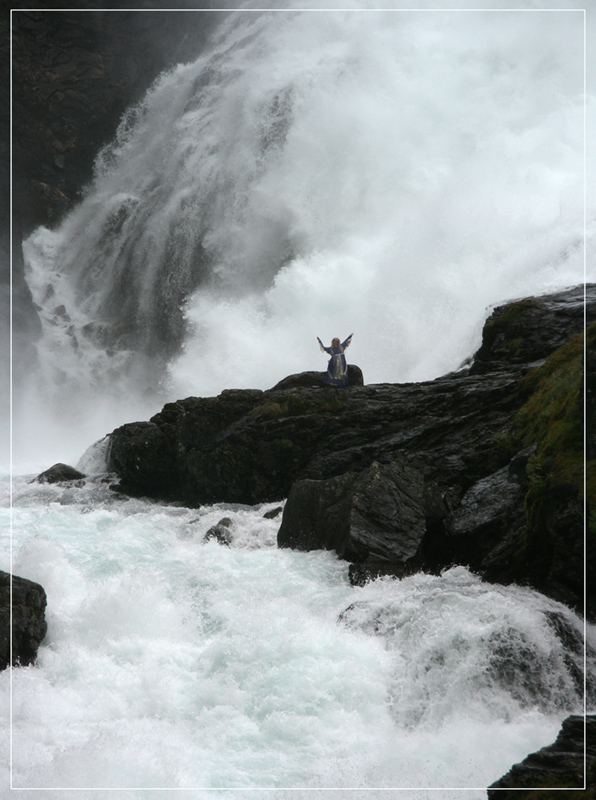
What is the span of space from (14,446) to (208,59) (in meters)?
21.5

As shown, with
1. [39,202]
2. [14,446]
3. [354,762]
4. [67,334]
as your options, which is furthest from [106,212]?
[354,762]

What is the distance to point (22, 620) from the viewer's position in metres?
6.84

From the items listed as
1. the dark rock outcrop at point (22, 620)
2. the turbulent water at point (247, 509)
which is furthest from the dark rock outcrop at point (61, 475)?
the dark rock outcrop at point (22, 620)

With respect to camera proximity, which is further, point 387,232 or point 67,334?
point 67,334

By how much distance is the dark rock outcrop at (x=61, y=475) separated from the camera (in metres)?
16.3

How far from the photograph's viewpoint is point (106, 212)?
31.8 m

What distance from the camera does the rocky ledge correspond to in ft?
24.0

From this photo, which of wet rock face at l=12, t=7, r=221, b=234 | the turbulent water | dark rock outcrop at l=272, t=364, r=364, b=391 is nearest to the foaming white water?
the turbulent water

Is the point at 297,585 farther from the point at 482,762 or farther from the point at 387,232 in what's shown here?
the point at 387,232

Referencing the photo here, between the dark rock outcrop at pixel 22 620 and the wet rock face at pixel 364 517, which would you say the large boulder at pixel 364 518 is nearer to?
the wet rock face at pixel 364 517

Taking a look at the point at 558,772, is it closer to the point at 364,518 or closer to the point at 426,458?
the point at 364,518

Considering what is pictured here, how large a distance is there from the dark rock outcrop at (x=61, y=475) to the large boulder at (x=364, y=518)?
7829 mm

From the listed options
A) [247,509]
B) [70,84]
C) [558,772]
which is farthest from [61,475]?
[70,84]

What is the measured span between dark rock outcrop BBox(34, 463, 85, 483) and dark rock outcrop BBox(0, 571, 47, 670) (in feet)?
30.7
